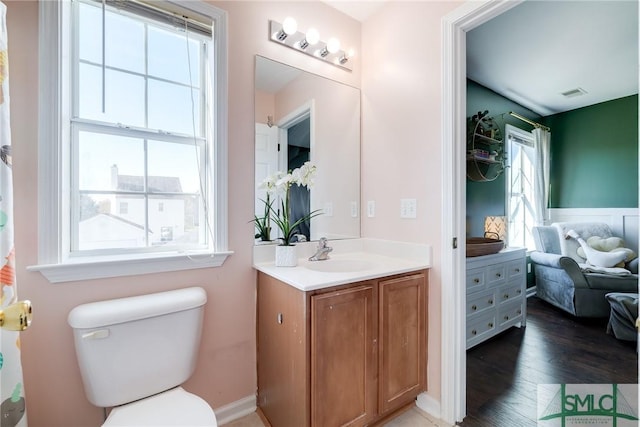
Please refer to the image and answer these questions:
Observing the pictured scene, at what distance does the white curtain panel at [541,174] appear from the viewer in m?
3.88

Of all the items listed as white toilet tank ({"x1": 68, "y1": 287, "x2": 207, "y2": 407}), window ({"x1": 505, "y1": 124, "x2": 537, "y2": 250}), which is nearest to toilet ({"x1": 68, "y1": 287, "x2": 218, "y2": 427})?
white toilet tank ({"x1": 68, "y1": 287, "x2": 207, "y2": 407})

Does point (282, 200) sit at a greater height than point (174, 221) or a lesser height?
greater

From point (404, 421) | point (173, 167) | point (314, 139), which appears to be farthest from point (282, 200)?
point (404, 421)

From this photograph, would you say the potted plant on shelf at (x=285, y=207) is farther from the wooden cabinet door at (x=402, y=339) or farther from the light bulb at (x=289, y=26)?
the light bulb at (x=289, y=26)

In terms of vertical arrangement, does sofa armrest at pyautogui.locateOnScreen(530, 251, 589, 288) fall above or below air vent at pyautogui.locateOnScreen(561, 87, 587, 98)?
below

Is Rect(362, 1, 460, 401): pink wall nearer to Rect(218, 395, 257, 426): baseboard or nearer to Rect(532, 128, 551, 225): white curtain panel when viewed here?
Rect(218, 395, 257, 426): baseboard

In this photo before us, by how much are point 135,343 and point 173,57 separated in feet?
4.59

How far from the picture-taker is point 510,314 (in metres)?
2.60

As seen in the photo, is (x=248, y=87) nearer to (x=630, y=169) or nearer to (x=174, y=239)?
(x=174, y=239)

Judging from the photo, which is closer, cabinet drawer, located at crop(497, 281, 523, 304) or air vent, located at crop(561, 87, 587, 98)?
cabinet drawer, located at crop(497, 281, 523, 304)

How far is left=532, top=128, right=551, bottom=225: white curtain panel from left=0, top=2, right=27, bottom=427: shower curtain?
194 inches

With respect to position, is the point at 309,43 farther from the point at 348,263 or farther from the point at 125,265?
the point at 125,265

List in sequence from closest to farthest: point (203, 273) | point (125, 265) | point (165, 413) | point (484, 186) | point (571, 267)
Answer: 1. point (165, 413)
2. point (125, 265)
3. point (203, 273)
4. point (571, 267)
5. point (484, 186)

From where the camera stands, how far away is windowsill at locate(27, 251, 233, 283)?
3.78 ft
